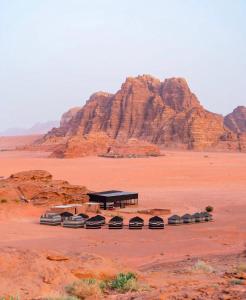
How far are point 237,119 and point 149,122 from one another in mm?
38930

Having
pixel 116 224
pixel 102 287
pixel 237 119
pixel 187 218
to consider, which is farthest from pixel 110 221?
pixel 237 119

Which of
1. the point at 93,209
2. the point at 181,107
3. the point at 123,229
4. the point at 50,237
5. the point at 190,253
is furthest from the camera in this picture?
the point at 181,107

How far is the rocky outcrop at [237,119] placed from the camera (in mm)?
131925

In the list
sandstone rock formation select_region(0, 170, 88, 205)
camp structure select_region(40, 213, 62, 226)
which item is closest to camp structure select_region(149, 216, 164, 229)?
camp structure select_region(40, 213, 62, 226)

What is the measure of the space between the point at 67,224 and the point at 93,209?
4344 mm

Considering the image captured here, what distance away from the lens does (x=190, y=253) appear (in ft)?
55.5

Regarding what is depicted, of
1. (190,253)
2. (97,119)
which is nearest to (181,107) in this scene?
(97,119)

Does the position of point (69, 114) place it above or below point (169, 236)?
above

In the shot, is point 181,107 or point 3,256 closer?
point 3,256

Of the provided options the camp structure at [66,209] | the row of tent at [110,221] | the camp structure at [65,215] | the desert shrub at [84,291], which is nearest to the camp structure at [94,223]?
the row of tent at [110,221]

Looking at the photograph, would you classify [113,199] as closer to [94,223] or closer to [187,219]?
[187,219]

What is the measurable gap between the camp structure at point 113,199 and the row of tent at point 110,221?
4633mm

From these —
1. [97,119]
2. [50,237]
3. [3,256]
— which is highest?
[97,119]

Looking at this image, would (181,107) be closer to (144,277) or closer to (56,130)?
(56,130)
